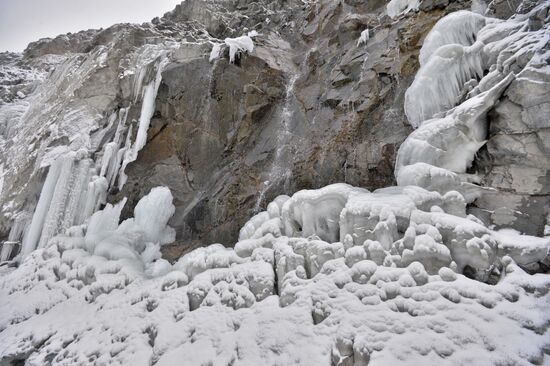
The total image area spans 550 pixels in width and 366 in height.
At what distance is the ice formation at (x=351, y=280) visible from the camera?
15.0 feet

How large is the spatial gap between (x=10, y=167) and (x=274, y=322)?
1549 cm

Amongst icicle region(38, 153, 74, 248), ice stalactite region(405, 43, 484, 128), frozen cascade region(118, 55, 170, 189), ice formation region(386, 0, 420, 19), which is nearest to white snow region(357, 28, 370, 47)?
ice formation region(386, 0, 420, 19)

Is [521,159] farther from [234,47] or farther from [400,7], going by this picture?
[234,47]

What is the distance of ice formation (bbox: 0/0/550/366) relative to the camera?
456cm

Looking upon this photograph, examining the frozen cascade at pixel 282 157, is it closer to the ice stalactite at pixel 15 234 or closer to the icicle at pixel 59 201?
the icicle at pixel 59 201

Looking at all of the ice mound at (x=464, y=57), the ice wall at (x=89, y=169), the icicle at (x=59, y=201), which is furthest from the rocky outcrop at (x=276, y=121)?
the icicle at (x=59, y=201)

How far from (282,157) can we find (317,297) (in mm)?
5135

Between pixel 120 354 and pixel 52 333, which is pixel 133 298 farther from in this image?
pixel 52 333

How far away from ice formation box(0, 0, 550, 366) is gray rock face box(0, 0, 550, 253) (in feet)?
2.06

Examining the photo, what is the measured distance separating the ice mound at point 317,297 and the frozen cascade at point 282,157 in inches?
54.5

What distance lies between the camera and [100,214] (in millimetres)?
10430

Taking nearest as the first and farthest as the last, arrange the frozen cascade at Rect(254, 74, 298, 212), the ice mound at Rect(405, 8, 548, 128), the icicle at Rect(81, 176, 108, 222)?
the ice mound at Rect(405, 8, 548, 128) → the frozen cascade at Rect(254, 74, 298, 212) → the icicle at Rect(81, 176, 108, 222)

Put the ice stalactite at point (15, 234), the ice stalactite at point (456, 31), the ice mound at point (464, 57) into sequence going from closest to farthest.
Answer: the ice mound at point (464, 57) → the ice stalactite at point (456, 31) → the ice stalactite at point (15, 234)

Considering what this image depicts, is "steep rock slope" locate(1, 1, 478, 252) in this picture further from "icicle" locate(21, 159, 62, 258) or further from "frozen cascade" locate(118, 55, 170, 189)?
"icicle" locate(21, 159, 62, 258)
